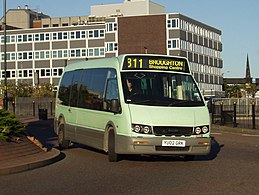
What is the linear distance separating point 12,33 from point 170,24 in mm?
34676

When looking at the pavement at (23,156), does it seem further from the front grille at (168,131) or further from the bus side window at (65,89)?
the front grille at (168,131)

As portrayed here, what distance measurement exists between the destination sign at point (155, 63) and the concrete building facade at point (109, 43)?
89039 mm

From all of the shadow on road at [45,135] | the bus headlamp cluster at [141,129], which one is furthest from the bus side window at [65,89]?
the bus headlamp cluster at [141,129]

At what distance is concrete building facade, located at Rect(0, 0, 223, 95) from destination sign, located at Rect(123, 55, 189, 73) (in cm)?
8904

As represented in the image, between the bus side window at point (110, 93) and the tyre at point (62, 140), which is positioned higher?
the bus side window at point (110, 93)

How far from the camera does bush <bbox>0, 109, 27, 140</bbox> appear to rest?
13.8m

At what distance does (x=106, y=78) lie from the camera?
→ 47.0 ft

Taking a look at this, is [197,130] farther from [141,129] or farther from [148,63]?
[148,63]

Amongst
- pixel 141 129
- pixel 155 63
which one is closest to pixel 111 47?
pixel 155 63

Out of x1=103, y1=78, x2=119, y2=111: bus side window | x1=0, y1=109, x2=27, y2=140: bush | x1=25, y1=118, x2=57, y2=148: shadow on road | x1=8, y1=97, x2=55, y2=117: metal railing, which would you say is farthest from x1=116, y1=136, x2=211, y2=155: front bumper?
x1=8, y1=97, x2=55, y2=117: metal railing

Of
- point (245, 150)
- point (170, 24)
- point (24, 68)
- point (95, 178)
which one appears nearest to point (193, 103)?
point (95, 178)

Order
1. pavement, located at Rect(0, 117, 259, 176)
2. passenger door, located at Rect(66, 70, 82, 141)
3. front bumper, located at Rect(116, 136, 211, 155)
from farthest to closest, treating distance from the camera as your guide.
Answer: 1. passenger door, located at Rect(66, 70, 82, 141)
2. front bumper, located at Rect(116, 136, 211, 155)
3. pavement, located at Rect(0, 117, 259, 176)

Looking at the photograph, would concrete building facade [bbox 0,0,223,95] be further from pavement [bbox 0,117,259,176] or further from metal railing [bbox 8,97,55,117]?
pavement [bbox 0,117,259,176]

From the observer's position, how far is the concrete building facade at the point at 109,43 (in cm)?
10594
